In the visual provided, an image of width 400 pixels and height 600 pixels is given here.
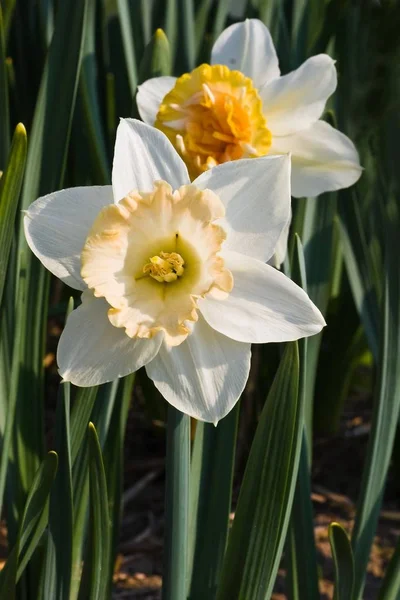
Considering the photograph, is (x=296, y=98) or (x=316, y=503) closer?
(x=296, y=98)

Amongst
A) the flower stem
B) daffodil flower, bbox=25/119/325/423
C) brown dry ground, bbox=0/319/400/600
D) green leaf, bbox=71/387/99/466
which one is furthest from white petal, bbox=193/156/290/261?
brown dry ground, bbox=0/319/400/600

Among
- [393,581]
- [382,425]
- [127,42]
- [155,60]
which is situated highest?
[127,42]

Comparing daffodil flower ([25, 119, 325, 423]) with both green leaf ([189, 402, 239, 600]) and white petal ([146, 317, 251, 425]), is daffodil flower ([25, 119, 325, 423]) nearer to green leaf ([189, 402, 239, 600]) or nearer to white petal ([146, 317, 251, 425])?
white petal ([146, 317, 251, 425])

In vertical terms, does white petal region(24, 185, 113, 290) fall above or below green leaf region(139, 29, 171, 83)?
below

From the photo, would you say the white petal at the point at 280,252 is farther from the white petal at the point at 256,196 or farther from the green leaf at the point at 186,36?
the green leaf at the point at 186,36

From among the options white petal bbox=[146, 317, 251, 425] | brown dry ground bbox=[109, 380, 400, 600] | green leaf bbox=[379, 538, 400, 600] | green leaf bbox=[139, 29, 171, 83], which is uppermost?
green leaf bbox=[139, 29, 171, 83]

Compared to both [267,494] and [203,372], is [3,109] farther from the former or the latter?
[267,494]

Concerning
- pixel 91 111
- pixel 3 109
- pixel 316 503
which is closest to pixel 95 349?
pixel 3 109
